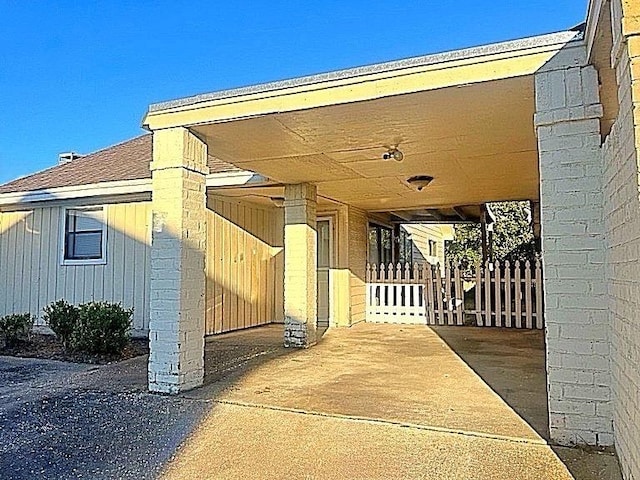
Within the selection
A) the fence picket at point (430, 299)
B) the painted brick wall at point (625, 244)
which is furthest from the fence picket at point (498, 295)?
the painted brick wall at point (625, 244)

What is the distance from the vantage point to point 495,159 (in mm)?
5988

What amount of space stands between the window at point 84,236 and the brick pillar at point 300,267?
3682 millimetres

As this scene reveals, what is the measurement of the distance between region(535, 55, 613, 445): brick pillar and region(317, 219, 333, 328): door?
260 inches

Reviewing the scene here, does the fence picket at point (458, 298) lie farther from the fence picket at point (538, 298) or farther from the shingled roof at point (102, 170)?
the shingled roof at point (102, 170)

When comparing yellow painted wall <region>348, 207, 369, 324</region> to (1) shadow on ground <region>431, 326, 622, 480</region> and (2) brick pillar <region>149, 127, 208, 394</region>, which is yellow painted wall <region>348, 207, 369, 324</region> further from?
(2) brick pillar <region>149, 127, 208, 394</region>

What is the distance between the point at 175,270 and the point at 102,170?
6.32 metres

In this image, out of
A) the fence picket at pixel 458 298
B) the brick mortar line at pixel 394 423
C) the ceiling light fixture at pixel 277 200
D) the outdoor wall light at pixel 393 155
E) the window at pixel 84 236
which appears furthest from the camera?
the fence picket at pixel 458 298

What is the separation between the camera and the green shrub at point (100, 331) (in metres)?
6.32

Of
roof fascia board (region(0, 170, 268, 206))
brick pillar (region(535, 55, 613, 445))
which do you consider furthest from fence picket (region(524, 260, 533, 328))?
brick pillar (region(535, 55, 613, 445))

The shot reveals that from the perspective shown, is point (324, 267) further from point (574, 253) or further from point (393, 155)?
point (574, 253)

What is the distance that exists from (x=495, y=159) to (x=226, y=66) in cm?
898

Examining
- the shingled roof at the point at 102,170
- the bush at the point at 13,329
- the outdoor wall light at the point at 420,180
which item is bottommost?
the bush at the point at 13,329

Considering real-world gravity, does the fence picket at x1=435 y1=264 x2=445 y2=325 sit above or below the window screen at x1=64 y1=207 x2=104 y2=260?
Answer: below

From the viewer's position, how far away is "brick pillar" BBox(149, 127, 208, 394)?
14.4ft
